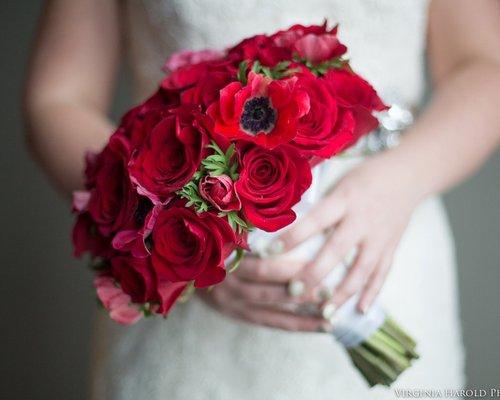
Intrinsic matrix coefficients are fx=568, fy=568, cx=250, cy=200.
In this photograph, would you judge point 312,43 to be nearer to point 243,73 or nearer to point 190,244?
point 243,73

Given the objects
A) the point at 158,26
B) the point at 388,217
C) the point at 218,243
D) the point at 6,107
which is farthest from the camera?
the point at 6,107

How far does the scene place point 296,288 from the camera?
22.2 inches

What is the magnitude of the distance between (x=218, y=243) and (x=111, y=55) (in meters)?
0.49

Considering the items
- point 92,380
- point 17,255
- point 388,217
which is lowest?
point 17,255

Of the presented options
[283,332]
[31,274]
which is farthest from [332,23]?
[31,274]

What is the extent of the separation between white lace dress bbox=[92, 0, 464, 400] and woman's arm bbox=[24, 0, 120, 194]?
49 millimetres

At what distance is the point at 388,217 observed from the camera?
607 millimetres

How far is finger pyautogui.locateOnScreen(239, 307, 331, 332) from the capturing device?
1.90 ft

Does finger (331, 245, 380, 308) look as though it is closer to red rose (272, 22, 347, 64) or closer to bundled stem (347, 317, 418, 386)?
bundled stem (347, 317, 418, 386)

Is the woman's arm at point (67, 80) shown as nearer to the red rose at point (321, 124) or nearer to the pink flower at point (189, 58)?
the pink flower at point (189, 58)

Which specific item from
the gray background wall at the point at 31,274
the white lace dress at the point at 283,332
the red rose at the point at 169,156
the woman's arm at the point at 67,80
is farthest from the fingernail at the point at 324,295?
the gray background wall at the point at 31,274

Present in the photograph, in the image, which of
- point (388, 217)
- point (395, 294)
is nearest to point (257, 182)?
point (388, 217)

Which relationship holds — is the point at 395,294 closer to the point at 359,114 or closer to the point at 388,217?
the point at 388,217

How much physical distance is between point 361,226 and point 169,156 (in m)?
0.23
